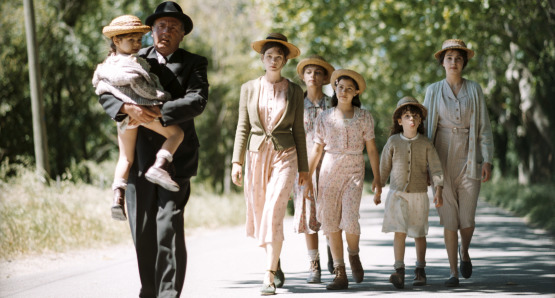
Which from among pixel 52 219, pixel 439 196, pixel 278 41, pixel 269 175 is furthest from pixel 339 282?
pixel 52 219

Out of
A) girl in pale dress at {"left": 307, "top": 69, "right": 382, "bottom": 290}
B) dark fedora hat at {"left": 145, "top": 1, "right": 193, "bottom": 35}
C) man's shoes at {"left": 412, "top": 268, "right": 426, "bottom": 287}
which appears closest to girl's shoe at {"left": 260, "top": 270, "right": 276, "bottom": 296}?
girl in pale dress at {"left": 307, "top": 69, "right": 382, "bottom": 290}

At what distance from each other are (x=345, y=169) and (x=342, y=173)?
1.9 inches

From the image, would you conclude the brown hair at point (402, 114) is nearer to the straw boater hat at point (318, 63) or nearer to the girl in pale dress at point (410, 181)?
the girl in pale dress at point (410, 181)

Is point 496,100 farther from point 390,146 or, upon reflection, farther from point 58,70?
point 390,146

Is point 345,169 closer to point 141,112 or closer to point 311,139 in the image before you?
point 311,139

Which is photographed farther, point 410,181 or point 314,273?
point 314,273

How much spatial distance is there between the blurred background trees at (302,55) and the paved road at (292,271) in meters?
5.66

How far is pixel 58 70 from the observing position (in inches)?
1054

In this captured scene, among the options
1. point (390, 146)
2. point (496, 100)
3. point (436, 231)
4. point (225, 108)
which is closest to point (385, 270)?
point (390, 146)

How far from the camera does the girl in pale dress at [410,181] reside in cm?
821

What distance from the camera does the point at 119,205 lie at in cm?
557

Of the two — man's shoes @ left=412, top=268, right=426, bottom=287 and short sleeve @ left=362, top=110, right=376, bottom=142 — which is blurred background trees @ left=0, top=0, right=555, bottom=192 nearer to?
short sleeve @ left=362, top=110, right=376, bottom=142

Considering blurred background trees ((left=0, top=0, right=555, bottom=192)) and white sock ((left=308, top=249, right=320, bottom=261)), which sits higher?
blurred background trees ((left=0, top=0, right=555, bottom=192))

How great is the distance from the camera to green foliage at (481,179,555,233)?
16.4 metres
